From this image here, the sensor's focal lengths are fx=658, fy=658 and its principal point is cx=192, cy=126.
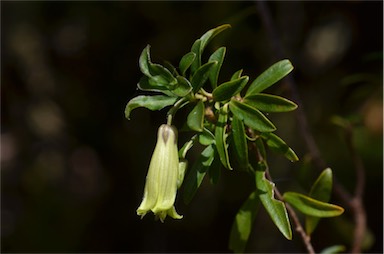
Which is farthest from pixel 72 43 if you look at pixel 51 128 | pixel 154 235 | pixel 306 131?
pixel 306 131

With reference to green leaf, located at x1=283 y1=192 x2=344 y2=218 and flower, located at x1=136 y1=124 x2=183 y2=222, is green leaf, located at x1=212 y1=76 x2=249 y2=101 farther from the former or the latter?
green leaf, located at x1=283 y1=192 x2=344 y2=218

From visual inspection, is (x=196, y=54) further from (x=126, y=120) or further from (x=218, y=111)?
(x=126, y=120)

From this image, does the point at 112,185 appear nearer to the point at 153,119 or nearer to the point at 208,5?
the point at 153,119

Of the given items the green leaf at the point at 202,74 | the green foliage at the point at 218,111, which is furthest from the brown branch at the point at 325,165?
the green leaf at the point at 202,74

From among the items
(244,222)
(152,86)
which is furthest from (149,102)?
(244,222)

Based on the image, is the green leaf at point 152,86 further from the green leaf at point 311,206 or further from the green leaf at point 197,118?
the green leaf at point 311,206
